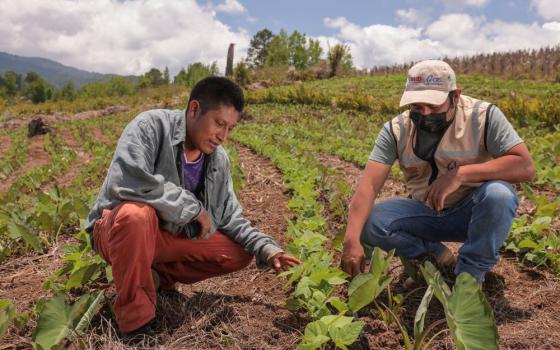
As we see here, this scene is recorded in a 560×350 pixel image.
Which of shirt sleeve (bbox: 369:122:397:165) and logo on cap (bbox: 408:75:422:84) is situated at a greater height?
logo on cap (bbox: 408:75:422:84)

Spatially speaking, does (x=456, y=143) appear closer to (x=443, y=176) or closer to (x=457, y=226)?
(x=443, y=176)

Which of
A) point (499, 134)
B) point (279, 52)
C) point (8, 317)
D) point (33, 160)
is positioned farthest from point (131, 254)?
point (279, 52)

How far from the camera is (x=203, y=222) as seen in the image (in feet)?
7.52

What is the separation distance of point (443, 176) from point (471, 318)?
907mm

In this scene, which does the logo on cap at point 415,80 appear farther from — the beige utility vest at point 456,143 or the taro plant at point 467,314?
the taro plant at point 467,314

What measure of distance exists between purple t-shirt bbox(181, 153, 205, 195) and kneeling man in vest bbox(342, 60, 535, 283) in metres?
0.81

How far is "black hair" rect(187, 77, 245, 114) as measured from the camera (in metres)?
2.25

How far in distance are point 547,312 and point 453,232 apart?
0.59 m

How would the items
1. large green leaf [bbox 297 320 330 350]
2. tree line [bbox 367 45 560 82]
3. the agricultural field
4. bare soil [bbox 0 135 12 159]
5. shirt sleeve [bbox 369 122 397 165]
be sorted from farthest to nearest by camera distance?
tree line [bbox 367 45 560 82] → bare soil [bbox 0 135 12 159] → shirt sleeve [bbox 369 122 397 165] → the agricultural field → large green leaf [bbox 297 320 330 350]

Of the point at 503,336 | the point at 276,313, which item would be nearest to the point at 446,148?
the point at 503,336

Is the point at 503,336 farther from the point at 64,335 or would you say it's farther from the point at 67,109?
the point at 67,109

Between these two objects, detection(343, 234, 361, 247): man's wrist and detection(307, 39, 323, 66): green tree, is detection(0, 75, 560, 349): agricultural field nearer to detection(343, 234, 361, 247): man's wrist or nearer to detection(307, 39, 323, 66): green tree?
detection(343, 234, 361, 247): man's wrist

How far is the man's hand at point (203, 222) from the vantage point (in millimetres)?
2275

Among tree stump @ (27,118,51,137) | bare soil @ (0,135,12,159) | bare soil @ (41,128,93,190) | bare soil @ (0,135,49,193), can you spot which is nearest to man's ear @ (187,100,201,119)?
bare soil @ (41,128,93,190)
